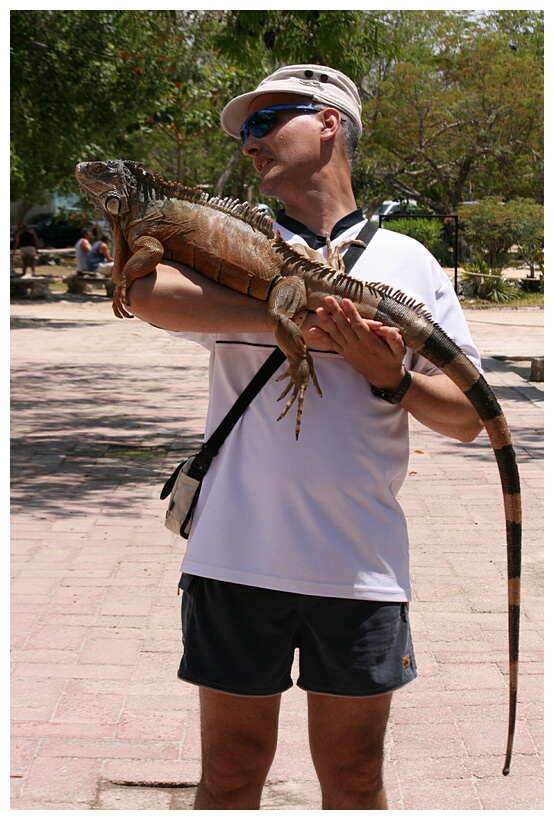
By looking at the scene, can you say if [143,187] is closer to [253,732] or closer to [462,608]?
[253,732]

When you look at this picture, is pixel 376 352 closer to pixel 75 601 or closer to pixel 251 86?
pixel 75 601

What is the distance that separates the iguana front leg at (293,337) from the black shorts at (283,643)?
1.55ft

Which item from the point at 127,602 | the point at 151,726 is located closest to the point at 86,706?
the point at 151,726

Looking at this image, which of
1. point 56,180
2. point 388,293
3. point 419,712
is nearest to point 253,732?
point 388,293

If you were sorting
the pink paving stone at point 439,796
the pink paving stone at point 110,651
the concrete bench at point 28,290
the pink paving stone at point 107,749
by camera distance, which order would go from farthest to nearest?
the concrete bench at point 28,290
the pink paving stone at point 110,651
the pink paving stone at point 107,749
the pink paving stone at point 439,796

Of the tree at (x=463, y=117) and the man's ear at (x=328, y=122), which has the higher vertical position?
the tree at (x=463, y=117)

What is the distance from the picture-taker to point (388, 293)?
267 cm

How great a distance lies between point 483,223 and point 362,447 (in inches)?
1103

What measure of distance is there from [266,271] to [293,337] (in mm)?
268

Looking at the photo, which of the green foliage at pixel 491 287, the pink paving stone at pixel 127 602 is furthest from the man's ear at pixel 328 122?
the green foliage at pixel 491 287

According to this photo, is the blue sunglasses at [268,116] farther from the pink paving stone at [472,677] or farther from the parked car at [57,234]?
the parked car at [57,234]

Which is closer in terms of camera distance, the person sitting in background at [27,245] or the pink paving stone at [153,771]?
the pink paving stone at [153,771]

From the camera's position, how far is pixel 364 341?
2561 millimetres

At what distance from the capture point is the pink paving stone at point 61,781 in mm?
3727
